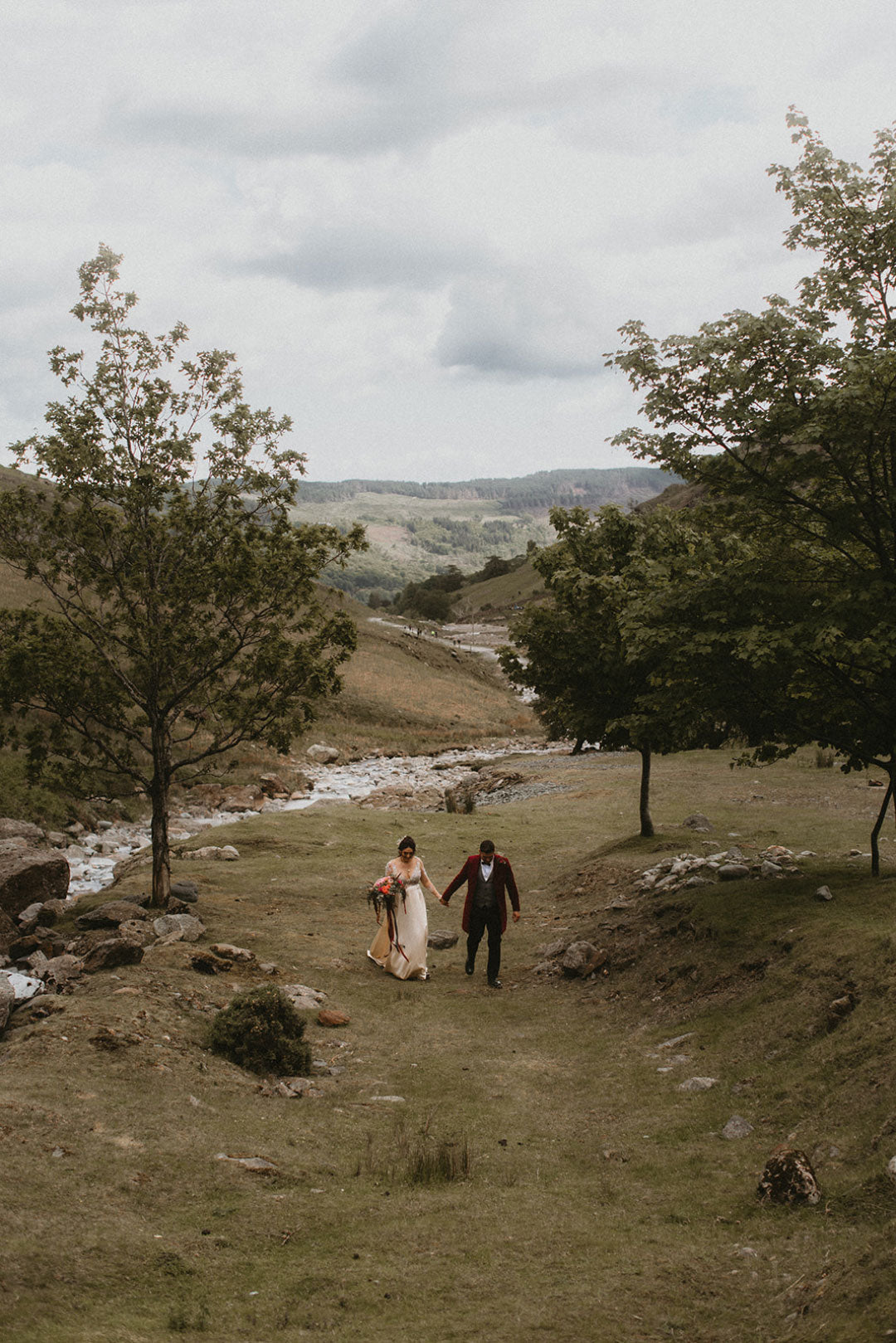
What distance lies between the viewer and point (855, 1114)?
8156 mm

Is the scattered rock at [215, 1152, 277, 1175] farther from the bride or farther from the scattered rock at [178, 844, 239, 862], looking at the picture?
the scattered rock at [178, 844, 239, 862]

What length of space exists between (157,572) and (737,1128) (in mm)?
14460

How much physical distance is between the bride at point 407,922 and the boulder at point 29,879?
724 centimetres

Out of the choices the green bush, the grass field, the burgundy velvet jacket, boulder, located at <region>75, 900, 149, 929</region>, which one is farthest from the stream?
the green bush

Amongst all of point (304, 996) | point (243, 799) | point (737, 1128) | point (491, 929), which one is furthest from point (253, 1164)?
point (243, 799)

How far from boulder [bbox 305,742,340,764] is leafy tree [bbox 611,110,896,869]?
3912cm

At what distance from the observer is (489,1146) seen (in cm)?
923

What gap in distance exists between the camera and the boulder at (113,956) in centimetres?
1366

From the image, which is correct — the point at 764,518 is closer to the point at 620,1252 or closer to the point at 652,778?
the point at 620,1252

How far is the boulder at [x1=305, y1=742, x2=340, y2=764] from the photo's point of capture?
51.9 metres

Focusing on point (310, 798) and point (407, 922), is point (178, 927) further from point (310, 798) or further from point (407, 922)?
point (310, 798)

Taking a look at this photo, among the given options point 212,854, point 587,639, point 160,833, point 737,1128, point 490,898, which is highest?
point 587,639

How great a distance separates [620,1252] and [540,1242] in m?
0.60

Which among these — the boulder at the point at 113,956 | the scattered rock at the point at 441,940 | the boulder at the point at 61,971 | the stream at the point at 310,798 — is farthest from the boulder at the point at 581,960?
the stream at the point at 310,798
